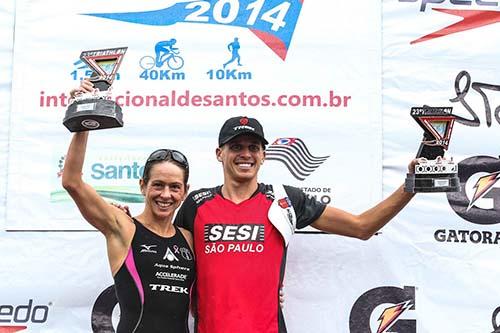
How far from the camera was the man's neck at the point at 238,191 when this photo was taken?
296 cm

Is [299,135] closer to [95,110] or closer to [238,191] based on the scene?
[238,191]

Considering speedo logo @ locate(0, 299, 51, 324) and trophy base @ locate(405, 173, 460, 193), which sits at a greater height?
trophy base @ locate(405, 173, 460, 193)

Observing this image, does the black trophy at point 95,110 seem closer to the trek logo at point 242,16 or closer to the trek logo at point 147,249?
the trek logo at point 147,249

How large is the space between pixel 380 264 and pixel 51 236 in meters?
1.88

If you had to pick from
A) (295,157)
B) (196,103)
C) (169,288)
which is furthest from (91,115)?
(295,157)

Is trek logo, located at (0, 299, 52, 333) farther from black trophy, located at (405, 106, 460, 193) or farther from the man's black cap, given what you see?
black trophy, located at (405, 106, 460, 193)

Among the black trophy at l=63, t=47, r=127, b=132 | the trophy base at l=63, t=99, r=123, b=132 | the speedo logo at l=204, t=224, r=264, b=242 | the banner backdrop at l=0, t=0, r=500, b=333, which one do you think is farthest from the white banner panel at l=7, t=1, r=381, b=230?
the trophy base at l=63, t=99, r=123, b=132

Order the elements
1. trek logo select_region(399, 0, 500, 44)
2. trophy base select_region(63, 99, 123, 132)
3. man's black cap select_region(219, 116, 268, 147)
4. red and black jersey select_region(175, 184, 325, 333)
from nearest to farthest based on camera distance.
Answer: trophy base select_region(63, 99, 123, 132)
red and black jersey select_region(175, 184, 325, 333)
man's black cap select_region(219, 116, 268, 147)
trek logo select_region(399, 0, 500, 44)

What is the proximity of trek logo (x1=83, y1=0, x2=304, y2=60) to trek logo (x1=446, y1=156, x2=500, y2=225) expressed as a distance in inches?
48.7

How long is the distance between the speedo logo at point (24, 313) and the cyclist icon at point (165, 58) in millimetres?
1511

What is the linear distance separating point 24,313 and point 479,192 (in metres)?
2.67

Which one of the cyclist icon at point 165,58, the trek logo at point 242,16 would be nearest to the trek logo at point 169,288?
the cyclist icon at point 165,58

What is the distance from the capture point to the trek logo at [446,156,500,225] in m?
3.46

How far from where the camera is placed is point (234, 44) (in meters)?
3.56
